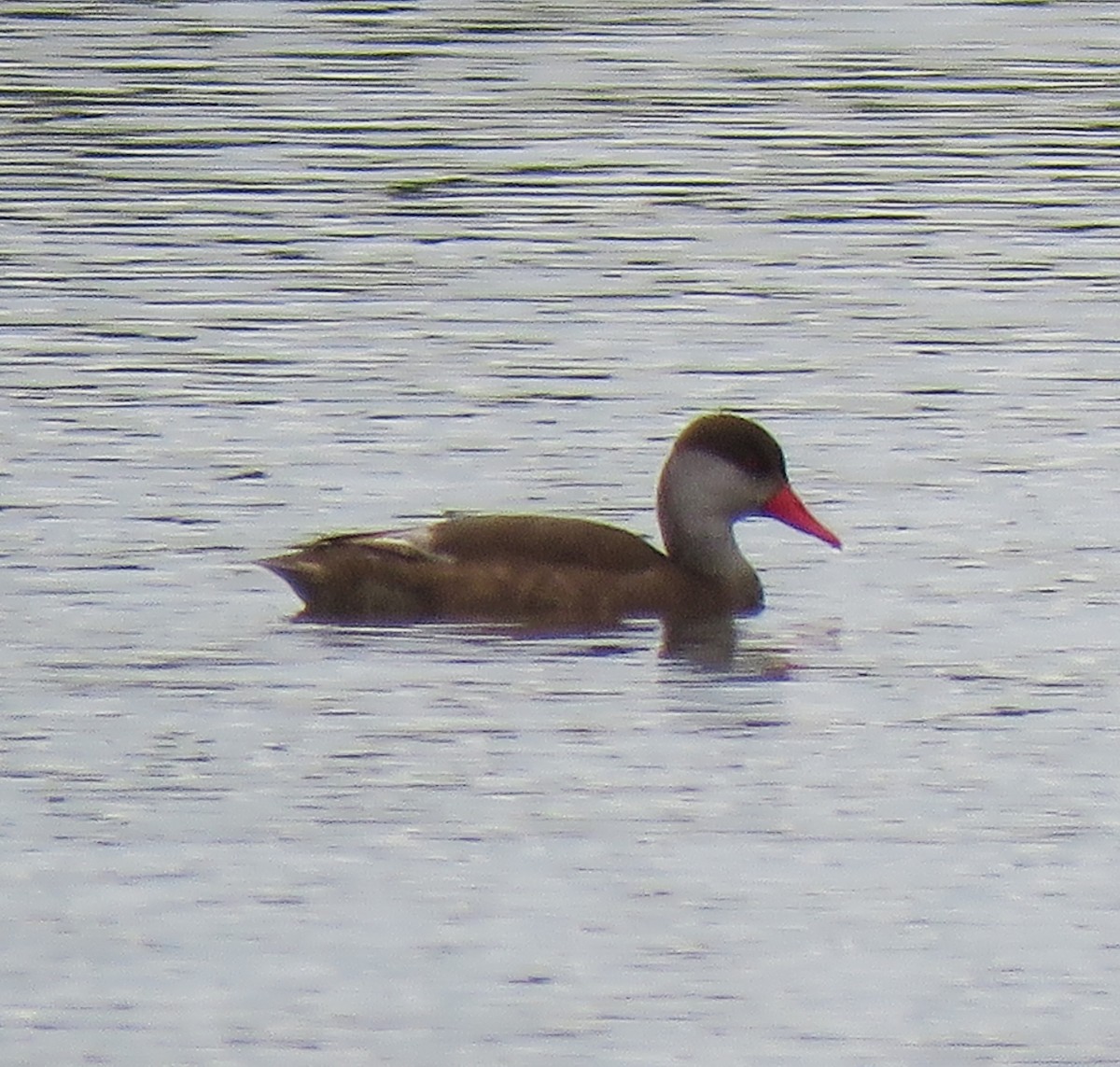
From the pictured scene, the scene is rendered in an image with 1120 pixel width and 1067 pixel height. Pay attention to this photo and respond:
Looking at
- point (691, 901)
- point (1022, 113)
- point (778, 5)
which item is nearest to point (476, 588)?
point (691, 901)

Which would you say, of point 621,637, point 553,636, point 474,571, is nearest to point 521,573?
point 474,571

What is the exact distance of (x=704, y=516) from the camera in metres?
13.1

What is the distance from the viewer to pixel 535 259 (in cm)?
2027

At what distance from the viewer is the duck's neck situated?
511 inches

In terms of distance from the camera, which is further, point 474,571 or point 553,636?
point 474,571

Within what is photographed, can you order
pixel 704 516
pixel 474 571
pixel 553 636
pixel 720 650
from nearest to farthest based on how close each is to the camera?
pixel 720 650
pixel 553 636
pixel 474 571
pixel 704 516

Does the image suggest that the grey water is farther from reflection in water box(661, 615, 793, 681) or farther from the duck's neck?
the duck's neck

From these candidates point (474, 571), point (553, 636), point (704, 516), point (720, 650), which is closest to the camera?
point (720, 650)

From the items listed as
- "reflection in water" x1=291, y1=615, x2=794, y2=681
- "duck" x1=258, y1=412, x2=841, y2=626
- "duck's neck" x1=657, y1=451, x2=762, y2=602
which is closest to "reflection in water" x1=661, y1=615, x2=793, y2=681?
"reflection in water" x1=291, y1=615, x2=794, y2=681

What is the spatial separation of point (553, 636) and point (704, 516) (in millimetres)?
950

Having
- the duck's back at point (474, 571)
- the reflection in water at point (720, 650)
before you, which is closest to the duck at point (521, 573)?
the duck's back at point (474, 571)

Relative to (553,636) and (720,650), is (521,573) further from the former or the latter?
(720,650)

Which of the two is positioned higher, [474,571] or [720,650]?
[474,571]

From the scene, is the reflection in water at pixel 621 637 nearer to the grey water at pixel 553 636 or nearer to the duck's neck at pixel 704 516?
the grey water at pixel 553 636
